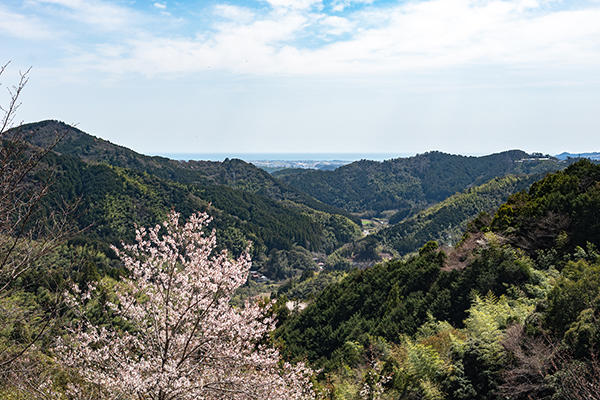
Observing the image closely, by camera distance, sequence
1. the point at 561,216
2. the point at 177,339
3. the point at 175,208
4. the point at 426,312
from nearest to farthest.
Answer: the point at 177,339, the point at 561,216, the point at 426,312, the point at 175,208

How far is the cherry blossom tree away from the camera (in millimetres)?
9289

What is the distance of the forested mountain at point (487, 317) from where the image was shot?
10062 mm

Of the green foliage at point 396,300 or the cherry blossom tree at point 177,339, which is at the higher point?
the cherry blossom tree at point 177,339

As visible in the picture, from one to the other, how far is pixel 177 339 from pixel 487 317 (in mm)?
9827

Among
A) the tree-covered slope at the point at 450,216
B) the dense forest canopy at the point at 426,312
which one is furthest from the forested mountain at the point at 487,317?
the tree-covered slope at the point at 450,216

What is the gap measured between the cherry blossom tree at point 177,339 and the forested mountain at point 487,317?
503 cm

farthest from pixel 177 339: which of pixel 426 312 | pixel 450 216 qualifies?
pixel 450 216

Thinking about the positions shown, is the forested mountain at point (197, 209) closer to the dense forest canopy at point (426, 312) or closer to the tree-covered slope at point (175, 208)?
the tree-covered slope at point (175, 208)

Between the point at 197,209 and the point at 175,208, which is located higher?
the point at 197,209

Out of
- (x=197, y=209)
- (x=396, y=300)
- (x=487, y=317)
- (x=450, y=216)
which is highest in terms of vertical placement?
(x=487, y=317)

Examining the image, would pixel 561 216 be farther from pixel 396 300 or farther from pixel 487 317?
pixel 487 317

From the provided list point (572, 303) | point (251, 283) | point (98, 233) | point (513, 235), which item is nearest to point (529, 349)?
point (572, 303)

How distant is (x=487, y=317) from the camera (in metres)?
13.1

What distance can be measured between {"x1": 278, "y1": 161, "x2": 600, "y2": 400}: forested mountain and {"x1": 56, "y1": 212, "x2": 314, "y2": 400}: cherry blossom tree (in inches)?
198
